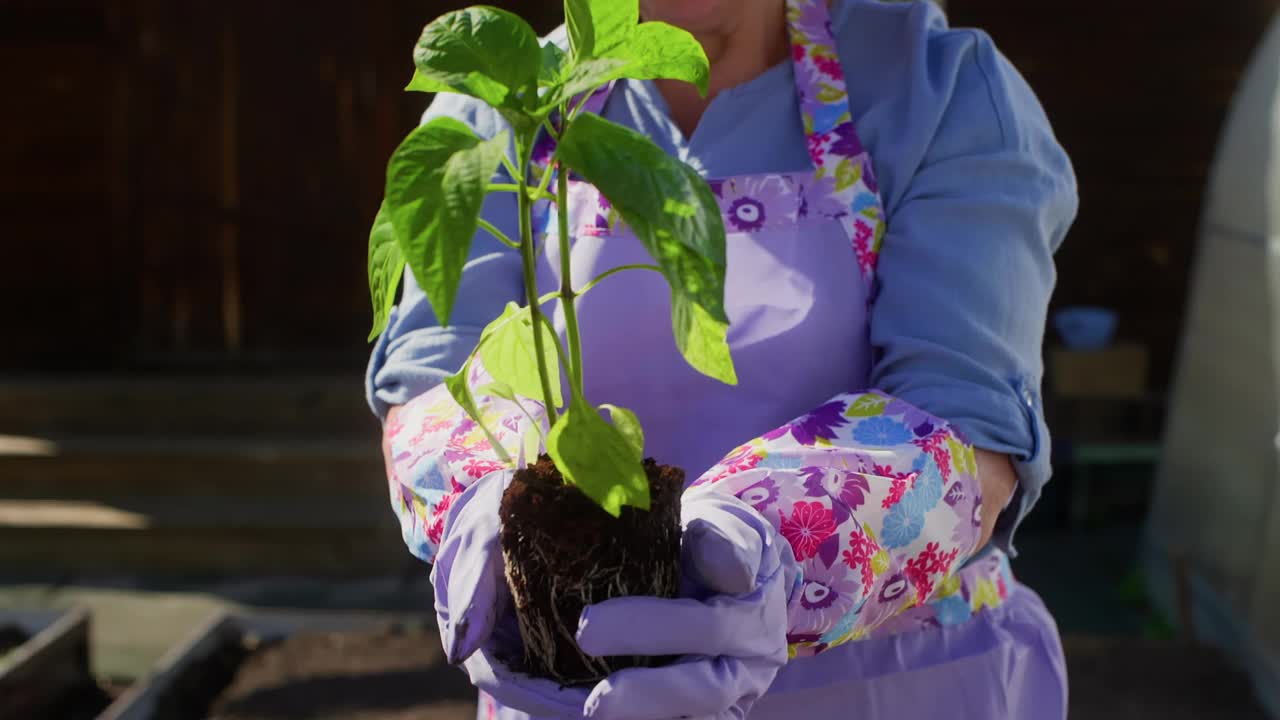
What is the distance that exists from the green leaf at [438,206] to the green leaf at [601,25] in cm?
15

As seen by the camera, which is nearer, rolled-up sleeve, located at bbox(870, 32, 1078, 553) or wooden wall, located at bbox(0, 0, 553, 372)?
rolled-up sleeve, located at bbox(870, 32, 1078, 553)

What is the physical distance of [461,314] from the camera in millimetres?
1438

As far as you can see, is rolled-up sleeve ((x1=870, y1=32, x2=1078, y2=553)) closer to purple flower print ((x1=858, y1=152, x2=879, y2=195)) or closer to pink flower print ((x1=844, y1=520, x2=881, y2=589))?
purple flower print ((x1=858, y1=152, x2=879, y2=195))

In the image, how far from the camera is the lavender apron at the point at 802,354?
4.47 ft

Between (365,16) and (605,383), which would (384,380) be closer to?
(605,383)

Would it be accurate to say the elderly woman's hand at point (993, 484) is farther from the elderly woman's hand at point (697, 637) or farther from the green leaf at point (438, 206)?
the green leaf at point (438, 206)

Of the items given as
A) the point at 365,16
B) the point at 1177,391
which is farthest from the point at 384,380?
the point at 365,16

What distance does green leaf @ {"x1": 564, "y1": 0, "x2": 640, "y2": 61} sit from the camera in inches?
38.7

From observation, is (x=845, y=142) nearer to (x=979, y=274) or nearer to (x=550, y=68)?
(x=979, y=274)

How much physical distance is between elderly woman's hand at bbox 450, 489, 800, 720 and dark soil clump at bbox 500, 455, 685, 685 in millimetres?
23

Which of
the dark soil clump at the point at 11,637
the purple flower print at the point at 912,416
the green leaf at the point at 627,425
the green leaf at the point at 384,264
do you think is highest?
the green leaf at the point at 384,264

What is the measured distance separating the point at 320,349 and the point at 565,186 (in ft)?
21.7

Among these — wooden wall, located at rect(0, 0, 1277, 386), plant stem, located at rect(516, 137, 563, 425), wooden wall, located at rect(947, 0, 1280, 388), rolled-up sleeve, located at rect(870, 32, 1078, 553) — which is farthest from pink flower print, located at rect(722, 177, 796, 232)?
wooden wall, located at rect(947, 0, 1280, 388)

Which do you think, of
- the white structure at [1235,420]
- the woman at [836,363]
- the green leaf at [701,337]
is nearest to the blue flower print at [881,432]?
the woman at [836,363]
